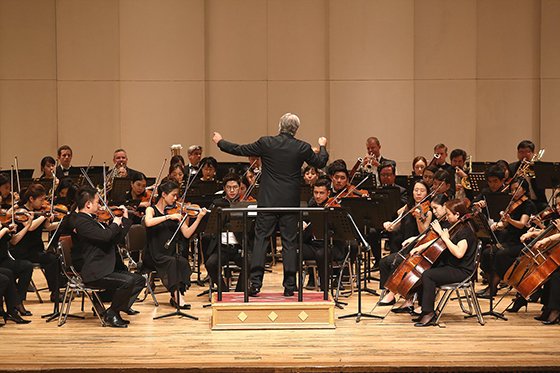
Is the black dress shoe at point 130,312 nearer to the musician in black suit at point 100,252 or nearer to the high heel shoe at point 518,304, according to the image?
the musician in black suit at point 100,252

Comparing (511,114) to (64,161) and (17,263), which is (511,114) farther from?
(17,263)

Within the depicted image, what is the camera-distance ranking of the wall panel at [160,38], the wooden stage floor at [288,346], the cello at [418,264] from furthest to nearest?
the wall panel at [160,38] → the cello at [418,264] → the wooden stage floor at [288,346]

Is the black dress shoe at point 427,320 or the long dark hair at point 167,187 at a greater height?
the long dark hair at point 167,187

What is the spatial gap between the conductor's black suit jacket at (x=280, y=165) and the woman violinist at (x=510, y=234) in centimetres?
202

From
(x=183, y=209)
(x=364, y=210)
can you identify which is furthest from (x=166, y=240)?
(x=364, y=210)

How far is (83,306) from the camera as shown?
25.7 feet

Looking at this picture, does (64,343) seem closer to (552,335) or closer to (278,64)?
(552,335)

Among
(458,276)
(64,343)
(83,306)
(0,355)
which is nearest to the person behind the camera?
(0,355)

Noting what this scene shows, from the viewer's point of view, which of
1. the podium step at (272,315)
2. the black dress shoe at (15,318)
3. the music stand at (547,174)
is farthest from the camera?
the music stand at (547,174)

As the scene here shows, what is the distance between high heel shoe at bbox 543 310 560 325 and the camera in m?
Result: 7.18

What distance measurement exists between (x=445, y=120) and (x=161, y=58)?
14.3 feet

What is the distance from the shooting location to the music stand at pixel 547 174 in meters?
9.15

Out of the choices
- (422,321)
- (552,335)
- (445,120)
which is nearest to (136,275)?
(422,321)

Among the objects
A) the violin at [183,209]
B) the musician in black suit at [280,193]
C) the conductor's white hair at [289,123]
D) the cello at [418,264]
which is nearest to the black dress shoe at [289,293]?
the musician in black suit at [280,193]
